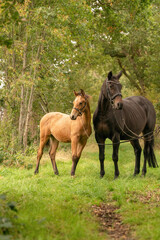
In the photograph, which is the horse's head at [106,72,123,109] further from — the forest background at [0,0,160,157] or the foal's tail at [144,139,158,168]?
the forest background at [0,0,160,157]

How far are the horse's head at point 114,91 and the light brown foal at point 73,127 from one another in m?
0.67

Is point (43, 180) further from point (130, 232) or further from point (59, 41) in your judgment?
point (59, 41)

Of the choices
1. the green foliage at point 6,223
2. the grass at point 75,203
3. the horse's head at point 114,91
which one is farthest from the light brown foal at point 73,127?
the green foliage at point 6,223

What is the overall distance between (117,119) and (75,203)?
316 centimetres

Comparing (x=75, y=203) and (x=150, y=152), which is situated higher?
(x=150, y=152)

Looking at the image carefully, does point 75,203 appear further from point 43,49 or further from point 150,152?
point 43,49

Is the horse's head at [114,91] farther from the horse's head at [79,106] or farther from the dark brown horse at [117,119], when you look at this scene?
the horse's head at [79,106]

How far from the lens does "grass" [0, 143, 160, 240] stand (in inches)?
146

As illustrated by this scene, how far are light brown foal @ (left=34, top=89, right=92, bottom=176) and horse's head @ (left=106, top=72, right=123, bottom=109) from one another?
670mm

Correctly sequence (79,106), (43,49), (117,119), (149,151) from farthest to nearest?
(43,49) < (149,151) < (117,119) < (79,106)

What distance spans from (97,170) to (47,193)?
3472mm

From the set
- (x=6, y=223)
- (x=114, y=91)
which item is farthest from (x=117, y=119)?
(x=6, y=223)

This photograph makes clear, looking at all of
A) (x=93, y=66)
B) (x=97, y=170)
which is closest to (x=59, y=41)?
(x=97, y=170)

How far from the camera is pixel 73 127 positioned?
7.72 m
